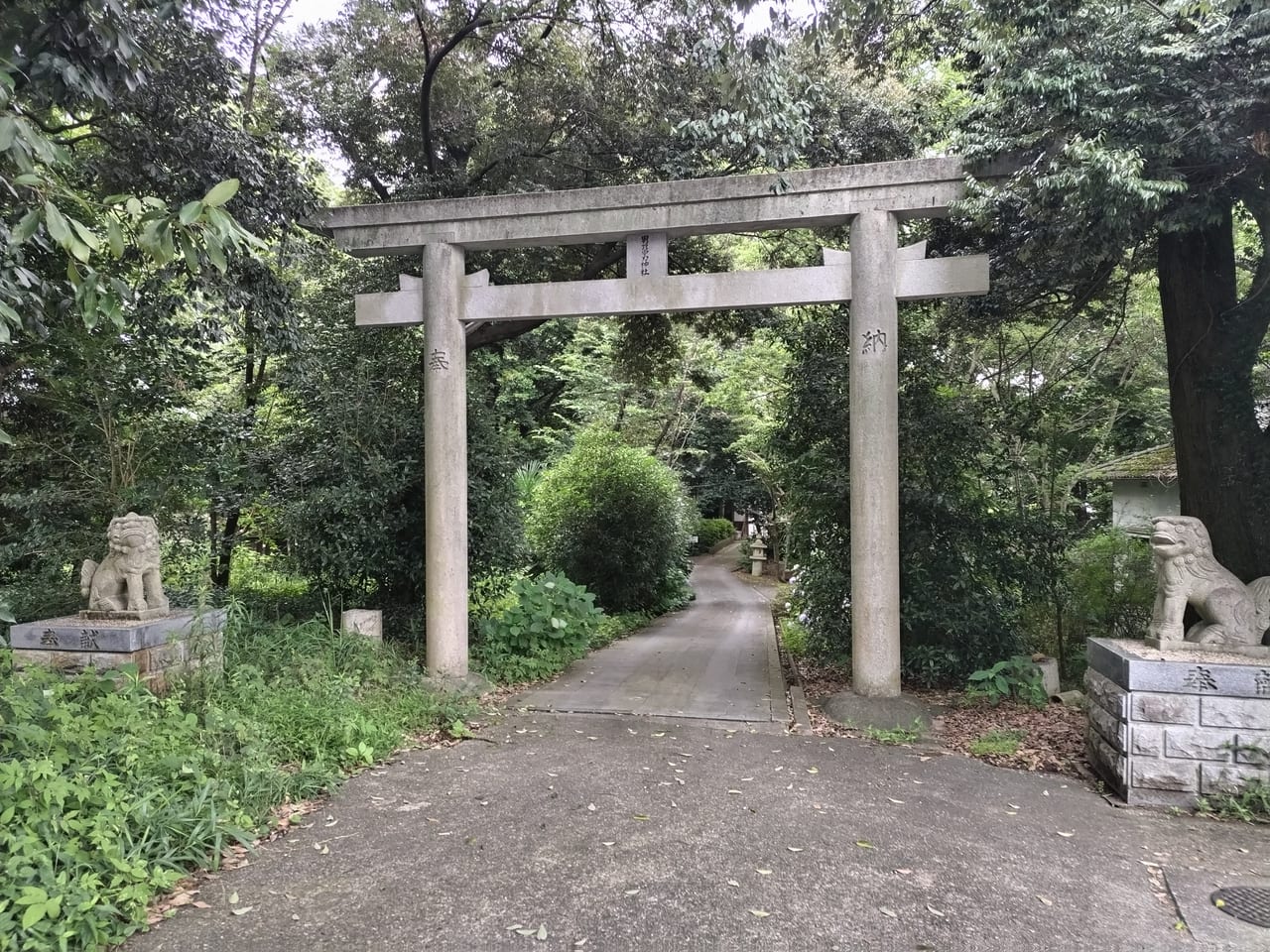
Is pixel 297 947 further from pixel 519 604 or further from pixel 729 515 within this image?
pixel 729 515

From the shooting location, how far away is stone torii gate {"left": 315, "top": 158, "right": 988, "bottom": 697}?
610cm

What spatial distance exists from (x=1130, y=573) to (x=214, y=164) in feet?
30.9

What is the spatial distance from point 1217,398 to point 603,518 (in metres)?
8.32

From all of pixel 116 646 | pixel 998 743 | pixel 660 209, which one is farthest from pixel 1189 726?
pixel 116 646

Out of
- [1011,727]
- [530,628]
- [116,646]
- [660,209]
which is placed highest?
[660,209]

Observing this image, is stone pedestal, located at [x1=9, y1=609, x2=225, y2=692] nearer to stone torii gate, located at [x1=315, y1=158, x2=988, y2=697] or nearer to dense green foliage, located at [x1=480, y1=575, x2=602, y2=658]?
stone torii gate, located at [x1=315, y1=158, x2=988, y2=697]

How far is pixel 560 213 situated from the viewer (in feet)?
21.7

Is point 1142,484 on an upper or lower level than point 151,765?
upper

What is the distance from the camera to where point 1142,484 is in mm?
14562

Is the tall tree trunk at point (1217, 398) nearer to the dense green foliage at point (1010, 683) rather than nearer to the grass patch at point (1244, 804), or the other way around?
the dense green foliage at point (1010, 683)

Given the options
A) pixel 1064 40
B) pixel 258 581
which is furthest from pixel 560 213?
pixel 258 581

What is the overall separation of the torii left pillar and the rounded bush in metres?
5.55

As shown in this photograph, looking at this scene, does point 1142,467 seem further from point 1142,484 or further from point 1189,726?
point 1189,726

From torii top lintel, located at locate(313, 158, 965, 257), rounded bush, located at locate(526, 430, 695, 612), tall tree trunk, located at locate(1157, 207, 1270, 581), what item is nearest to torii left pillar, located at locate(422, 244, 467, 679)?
torii top lintel, located at locate(313, 158, 965, 257)
